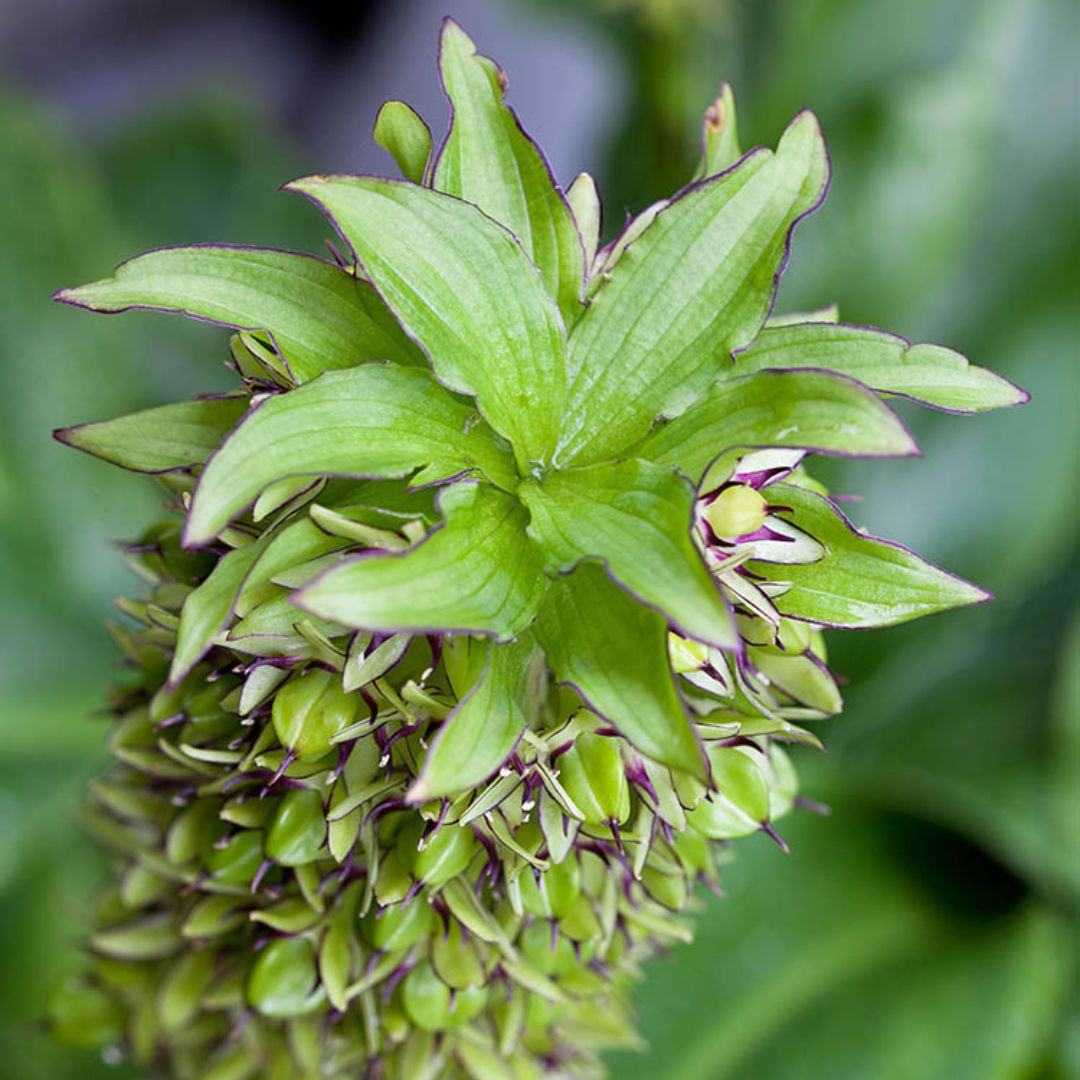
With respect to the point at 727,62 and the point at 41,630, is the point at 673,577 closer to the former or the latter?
the point at 41,630

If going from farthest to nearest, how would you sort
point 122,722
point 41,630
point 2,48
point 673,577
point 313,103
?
point 313,103, point 2,48, point 41,630, point 122,722, point 673,577

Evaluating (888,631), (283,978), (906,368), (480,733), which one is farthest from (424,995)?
(888,631)

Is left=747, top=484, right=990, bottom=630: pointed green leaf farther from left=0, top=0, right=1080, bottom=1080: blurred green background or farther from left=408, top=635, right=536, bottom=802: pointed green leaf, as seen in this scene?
left=0, top=0, right=1080, bottom=1080: blurred green background

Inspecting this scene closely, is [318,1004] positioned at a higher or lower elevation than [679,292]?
lower

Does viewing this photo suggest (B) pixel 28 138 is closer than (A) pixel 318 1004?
No

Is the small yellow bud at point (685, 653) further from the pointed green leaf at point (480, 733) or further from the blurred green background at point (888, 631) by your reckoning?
the blurred green background at point (888, 631)

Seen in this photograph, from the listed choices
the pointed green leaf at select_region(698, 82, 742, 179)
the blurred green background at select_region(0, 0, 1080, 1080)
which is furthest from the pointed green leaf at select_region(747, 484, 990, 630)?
the blurred green background at select_region(0, 0, 1080, 1080)

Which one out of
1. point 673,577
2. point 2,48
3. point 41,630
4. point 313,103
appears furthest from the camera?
point 313,103

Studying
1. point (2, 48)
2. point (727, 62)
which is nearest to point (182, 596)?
point (727, 62)
